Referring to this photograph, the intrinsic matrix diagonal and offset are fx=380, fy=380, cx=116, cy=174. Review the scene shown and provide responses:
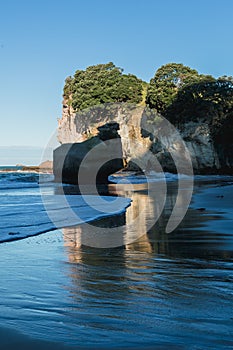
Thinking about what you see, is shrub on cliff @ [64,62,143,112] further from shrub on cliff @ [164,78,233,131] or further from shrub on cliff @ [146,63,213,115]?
shrub on cliff @ [164,78,233,131]

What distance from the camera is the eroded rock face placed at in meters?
34.1

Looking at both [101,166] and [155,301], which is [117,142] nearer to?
[101,166]

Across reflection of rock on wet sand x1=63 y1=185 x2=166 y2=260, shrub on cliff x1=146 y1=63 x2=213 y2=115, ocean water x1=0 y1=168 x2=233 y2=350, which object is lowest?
reflection of rock on wet sand x1=63 y1=185 x2=166 y2=260

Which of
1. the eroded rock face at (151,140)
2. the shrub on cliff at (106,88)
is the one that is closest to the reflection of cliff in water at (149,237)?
the eroded rock face at (151,140)

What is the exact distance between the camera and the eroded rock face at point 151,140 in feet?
112

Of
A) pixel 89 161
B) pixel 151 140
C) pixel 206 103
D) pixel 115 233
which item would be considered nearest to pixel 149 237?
pixel 115 233

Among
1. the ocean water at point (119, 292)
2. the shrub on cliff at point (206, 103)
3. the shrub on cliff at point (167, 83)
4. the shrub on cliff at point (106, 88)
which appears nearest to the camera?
the ocean water at point (119, 292)

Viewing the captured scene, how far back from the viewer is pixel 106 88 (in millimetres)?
48562

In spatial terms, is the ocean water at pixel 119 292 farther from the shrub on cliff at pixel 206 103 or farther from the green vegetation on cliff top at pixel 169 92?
the shrub on cliff at pixel 206 103

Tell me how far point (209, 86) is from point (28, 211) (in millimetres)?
31317

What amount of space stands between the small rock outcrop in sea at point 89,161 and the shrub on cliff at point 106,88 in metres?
26.1

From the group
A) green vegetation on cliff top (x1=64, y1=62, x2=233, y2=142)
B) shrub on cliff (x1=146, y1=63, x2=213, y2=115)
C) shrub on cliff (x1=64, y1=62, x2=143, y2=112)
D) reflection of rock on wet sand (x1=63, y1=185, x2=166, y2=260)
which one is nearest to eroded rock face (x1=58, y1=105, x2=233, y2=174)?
green vegetation on cliff top (x1=64, y1=62, x2=233, y2=142)

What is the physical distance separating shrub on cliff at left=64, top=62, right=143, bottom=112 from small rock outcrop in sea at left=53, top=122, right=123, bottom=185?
85.7 ft

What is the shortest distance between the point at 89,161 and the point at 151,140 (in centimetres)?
2177
